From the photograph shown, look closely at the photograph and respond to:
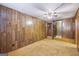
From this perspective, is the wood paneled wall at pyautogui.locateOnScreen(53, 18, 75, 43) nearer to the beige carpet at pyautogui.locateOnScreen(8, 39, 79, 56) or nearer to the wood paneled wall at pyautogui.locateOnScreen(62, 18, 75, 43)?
the wood paneled wall at pyautogui.locateOnScreen(62, 18, 75, 43)

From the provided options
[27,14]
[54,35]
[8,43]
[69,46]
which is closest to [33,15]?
[27,14]

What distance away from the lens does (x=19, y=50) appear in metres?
2.43

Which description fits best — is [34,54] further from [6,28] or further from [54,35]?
[6,28]

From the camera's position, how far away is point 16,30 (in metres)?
2.50

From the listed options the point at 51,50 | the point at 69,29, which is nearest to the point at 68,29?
the point at 69,29

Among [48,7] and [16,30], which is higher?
[48,7]

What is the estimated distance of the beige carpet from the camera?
7.86 feet

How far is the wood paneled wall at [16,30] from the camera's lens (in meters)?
2.36

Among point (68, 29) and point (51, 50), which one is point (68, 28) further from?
point (51, 50)

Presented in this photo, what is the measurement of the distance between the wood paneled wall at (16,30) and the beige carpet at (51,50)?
14cm

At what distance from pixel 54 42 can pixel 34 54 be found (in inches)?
20.6

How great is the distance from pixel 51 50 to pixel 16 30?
2.98ft

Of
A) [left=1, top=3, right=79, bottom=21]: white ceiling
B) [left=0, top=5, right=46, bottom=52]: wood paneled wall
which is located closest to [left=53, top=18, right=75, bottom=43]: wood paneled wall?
[left=1, top=3, right=79, bottom=21]: white ceiling

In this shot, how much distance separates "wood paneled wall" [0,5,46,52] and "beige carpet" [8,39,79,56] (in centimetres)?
14
